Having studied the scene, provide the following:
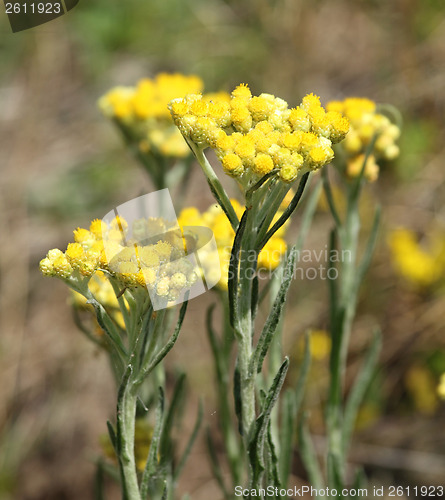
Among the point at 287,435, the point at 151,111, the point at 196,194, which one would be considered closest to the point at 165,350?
the point at 287,435

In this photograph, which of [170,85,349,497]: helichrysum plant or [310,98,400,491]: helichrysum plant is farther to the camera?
[310,98,400,491]: helichrysum plant

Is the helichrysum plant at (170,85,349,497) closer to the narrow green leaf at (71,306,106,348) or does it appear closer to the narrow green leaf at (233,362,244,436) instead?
the narrow green leaf at (233,362,244,436)

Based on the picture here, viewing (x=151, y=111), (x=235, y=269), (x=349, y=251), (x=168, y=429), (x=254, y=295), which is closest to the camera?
(x=235, y=269)

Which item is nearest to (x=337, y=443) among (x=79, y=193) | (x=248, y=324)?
(x=248, y=324)

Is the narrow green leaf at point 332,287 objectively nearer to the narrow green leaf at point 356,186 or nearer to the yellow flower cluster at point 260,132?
the narrow green leaf at point 356,186

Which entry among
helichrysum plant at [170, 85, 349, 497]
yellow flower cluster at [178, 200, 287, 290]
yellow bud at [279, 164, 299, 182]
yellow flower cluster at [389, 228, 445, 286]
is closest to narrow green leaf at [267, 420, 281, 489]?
helichrysum plant at [170, 85, 349, 497]

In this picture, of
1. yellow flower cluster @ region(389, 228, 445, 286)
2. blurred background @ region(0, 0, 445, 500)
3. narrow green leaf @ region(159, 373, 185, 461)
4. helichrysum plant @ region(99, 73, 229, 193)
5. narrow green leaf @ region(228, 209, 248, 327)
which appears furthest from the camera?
yellow flower cluster @ region(389, 228, 445, 286)

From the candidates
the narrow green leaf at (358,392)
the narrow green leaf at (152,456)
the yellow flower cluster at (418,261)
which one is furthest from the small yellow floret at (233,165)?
the yellow flower cluster at (418,261)

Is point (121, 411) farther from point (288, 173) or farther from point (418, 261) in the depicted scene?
point (418, 261)

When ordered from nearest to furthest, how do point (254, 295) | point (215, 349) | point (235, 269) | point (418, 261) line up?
1. point (235, 269)
2. point (254, 295)
3. point (215, 349)
4. point (418, 261)
